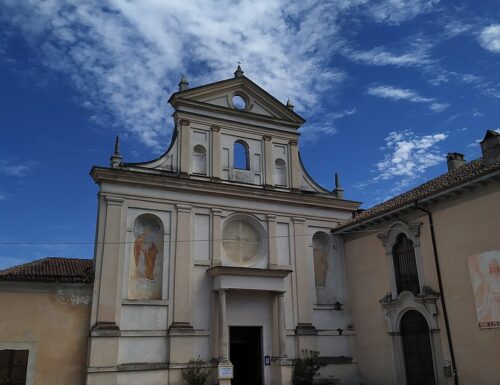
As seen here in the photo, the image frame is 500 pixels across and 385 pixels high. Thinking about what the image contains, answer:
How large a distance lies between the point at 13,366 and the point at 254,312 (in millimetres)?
8776

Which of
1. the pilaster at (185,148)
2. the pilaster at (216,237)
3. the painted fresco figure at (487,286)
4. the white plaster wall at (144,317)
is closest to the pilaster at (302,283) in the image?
the pilaster at (216,237)

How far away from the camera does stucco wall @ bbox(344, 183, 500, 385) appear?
49.3 feet

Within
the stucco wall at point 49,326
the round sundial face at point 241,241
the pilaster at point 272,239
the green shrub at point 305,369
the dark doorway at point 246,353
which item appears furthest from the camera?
the pilaster at point 272,239

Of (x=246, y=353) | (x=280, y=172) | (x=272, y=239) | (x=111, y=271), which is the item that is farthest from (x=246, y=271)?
(x=280, y=172)

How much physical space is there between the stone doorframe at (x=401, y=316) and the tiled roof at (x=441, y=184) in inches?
126

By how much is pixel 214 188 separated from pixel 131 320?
6090 millimetres

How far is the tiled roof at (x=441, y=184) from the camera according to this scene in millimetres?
15482

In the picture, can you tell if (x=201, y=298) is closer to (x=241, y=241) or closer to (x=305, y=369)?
(x=241, y=241)

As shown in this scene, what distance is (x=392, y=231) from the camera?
19344 millimetres

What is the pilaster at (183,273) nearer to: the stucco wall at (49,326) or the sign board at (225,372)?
the sign board at (225,372)

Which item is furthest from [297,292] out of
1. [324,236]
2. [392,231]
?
[392,231]

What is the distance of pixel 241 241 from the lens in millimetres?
20703

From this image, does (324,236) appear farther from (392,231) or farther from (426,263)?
(426,263)

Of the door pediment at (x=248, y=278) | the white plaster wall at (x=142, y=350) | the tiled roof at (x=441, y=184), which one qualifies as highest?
the tiled roof at (x=441, y=184)
